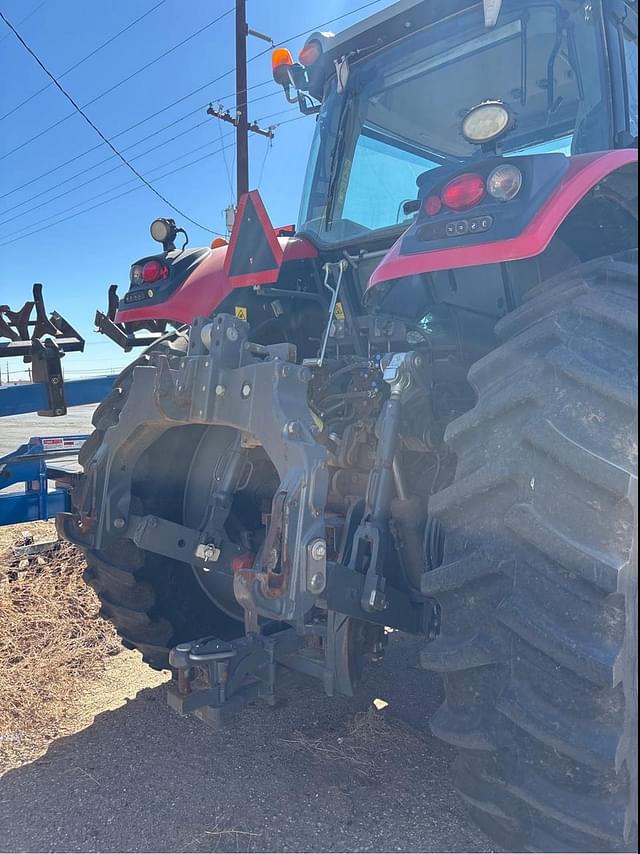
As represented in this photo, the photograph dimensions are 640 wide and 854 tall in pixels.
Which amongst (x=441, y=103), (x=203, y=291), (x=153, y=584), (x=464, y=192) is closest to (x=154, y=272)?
(x=203, y=291)

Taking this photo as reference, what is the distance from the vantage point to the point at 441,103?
296cm

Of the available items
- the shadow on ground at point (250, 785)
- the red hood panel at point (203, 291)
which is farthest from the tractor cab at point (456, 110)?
the shadow on ground at point (250, 785)

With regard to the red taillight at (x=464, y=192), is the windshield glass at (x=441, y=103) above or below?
above

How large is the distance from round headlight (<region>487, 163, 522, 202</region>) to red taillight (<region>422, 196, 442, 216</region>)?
144 millimetres

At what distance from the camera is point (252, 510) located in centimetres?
267

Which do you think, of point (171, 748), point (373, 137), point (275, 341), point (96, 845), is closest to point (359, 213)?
point (373, 137)

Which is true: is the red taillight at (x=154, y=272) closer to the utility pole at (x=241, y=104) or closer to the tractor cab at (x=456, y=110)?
the tractor cab at (x=456, y=110)

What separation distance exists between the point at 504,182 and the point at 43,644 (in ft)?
9.52

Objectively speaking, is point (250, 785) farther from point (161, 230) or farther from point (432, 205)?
point (161, 230)

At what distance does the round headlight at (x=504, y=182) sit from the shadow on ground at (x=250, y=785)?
68.5 inches

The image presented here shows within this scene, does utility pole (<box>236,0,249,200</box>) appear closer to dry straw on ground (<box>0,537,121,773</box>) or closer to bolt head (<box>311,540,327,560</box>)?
dry straw on ground (<box>0,537,121,773</box>)

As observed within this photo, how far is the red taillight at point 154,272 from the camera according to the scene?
2982 mm

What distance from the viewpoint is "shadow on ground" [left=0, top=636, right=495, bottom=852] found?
6.36ft

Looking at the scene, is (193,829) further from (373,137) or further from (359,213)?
(373,137)
